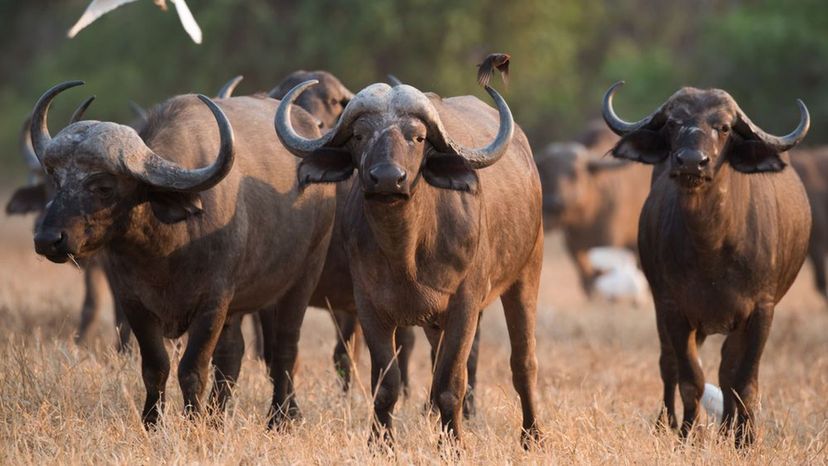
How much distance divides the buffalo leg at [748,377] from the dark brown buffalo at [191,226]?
2.47 metres

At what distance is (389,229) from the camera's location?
6.38 meters

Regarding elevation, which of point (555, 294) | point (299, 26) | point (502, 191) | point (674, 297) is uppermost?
point (502, 191)

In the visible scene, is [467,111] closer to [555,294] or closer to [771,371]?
[771,371]

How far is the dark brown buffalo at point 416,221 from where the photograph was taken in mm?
6270

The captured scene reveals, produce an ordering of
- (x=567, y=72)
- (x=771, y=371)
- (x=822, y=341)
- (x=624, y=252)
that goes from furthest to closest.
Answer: (x=567, y=72)
(x=624, y=252)
(x=822, y=341)
(x=771, y=371)

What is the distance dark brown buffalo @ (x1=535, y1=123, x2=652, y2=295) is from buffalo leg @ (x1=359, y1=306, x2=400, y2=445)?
11.0 meters

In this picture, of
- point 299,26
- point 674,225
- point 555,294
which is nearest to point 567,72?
point 299,26

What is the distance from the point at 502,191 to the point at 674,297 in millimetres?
1230

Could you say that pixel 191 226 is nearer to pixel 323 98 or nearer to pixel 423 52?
pixel 323 98

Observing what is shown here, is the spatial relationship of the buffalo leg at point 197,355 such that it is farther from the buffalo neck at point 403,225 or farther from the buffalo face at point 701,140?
the buffalo face at point 701,140

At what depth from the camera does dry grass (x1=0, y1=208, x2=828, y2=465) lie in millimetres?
6086

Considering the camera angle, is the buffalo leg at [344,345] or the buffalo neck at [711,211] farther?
the buffalo leg at [344,345]

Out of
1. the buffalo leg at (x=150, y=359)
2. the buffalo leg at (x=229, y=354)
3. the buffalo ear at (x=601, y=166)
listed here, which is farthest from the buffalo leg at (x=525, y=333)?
the buffalo ear at (x=601, y=166)

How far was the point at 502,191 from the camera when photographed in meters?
7.29
